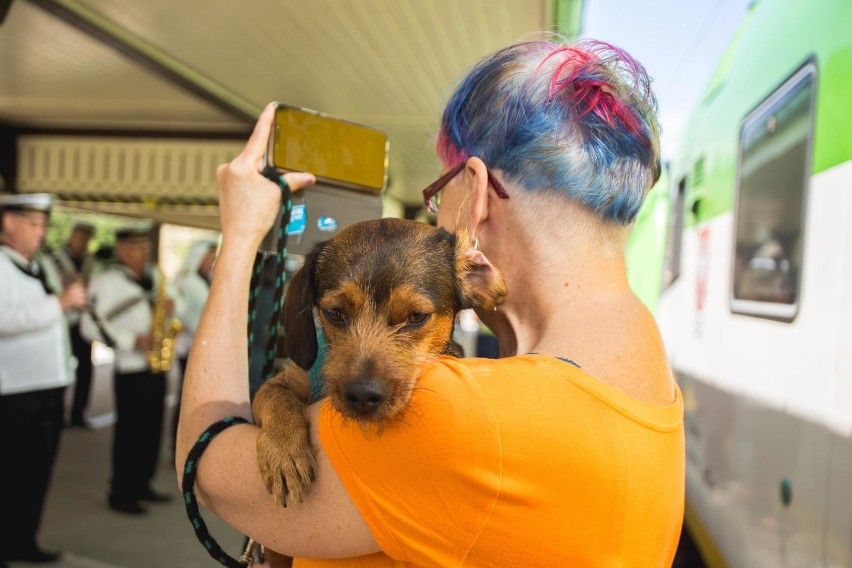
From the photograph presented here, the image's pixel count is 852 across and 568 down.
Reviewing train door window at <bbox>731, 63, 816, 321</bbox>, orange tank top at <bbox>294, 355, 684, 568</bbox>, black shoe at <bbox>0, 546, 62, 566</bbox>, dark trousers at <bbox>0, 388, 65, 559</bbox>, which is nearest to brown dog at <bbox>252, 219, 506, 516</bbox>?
orange tank top at <bbox>294, 355, 684, 568</bbox>

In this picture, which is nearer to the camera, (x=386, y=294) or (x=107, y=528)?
(x=386, y=294)

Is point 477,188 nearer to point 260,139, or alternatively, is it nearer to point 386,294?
point 386,294

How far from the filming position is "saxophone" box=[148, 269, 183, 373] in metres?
7.30

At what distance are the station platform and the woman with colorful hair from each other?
4632mm

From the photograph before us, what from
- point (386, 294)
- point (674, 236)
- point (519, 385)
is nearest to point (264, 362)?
point (386, 294)

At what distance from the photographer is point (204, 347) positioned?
1.58 meters

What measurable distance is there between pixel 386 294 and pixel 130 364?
620 cm

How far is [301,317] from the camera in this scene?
5.84ft

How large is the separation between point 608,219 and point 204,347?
90 centimetres

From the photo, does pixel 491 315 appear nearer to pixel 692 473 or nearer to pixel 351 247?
pixel 351 247

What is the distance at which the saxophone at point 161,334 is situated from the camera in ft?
24.0

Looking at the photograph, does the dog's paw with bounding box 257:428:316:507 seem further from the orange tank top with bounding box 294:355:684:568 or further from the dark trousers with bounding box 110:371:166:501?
the dark trousers with bounding box 110:371:166:501

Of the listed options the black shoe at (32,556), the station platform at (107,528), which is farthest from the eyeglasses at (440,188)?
the black shoe at (32,556)

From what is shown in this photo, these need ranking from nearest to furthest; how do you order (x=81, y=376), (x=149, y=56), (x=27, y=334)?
(x=27, y=334), (x=149, y=56), (x=81, y=376)
